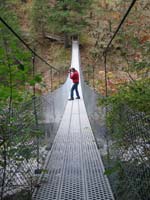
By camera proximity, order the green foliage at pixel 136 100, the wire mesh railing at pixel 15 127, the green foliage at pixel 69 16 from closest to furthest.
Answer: the wire mesh railing at pixel 15 127 < the green foliage at pixel 136 100 < the green foliage at pixel 69 16

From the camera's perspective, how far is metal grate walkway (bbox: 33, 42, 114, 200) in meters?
1.73

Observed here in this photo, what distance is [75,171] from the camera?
2131 mm

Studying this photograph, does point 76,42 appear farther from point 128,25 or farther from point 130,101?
point 130,101

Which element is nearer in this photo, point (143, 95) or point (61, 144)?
point (143, 95)

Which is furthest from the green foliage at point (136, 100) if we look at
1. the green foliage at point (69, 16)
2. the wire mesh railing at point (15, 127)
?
the green foliage at point (69, 16)

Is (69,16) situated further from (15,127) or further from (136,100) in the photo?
(15,127)

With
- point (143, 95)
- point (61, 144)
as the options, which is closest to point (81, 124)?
point (61, 144)

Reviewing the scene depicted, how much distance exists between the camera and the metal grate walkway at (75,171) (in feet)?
5.68

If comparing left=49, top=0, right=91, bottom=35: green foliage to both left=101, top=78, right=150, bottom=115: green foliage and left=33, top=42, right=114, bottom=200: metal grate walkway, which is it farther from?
left=101, top=78, right=150, bottom=115: green foliage

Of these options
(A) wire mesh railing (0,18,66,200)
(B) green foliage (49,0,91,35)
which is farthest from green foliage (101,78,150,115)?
(B) green foliage (49,0,91,35)

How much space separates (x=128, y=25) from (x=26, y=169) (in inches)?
123

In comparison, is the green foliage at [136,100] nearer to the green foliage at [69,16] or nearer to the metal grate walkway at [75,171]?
the metal grate walkway at [75,171]

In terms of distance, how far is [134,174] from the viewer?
1.20 m

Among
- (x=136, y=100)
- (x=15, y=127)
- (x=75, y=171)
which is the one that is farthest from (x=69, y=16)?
(x=15, y=127)
